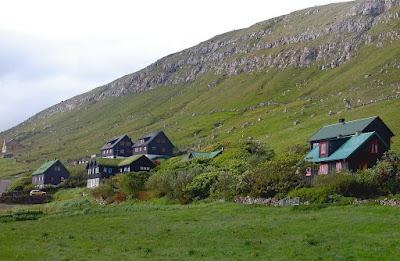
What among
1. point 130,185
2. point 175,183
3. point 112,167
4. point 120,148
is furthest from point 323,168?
point 120,148

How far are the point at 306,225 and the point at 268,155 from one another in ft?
165

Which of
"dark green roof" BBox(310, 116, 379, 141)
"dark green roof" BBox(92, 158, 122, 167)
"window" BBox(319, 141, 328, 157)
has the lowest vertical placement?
"dark green roof" BBox(92, 158, 122, 167)

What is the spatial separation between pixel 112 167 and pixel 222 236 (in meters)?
104

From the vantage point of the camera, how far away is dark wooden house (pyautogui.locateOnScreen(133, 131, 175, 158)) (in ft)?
562

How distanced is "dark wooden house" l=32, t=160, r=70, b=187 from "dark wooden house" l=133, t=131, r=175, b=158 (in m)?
26.7

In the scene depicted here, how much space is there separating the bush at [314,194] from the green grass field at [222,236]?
4515 mm

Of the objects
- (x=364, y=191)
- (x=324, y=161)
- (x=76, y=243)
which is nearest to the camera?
(x=76, y=243)

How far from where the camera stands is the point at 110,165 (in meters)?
138

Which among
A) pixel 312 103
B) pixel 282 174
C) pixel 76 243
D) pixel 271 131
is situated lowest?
pixel 76 243

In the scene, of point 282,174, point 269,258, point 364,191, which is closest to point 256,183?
point 282,174

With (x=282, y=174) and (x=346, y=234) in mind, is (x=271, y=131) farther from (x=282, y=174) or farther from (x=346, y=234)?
(x=346, y=234)

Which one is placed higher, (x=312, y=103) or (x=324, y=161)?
(x=312, y=103)

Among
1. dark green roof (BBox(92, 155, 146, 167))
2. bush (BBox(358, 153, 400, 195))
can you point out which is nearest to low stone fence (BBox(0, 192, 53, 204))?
dark green roof (BBox(92, 155, 146, 167))

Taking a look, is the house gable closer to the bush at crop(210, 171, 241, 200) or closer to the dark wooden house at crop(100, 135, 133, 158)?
the bush at crop(210, 171, 241, 200)
